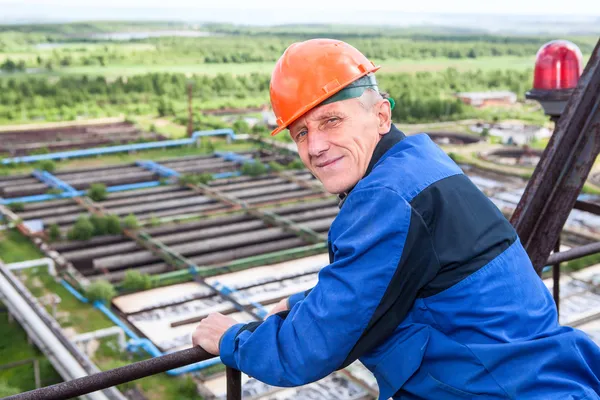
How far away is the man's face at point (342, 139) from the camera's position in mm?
1350

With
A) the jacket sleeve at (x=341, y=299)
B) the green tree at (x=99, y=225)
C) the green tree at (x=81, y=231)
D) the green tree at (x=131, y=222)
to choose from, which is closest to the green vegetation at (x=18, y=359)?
the green tree at (x=81, y=231)

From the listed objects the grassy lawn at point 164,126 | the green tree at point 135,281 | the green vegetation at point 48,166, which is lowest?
the grassy lawn at point 164,126

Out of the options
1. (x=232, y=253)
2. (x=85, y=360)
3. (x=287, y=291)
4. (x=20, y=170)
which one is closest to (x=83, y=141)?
(x=20, y=170)

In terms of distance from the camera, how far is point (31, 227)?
23078mm

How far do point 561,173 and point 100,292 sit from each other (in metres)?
15.7

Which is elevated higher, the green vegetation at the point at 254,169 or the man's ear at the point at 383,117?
the man's ear at the point at 383,117

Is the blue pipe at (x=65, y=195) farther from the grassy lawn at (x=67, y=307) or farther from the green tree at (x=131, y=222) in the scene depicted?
the grassy lawn at (x=67, y=307)

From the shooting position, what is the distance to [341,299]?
1183 millimetres

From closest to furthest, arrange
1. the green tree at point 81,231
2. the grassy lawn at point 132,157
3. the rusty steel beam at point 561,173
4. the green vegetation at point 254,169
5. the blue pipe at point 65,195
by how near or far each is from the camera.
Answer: the rusty steel beam at point 561,173, the green tree at point 81,231, the blue pipe at point 65,195, the green vegetation at point 254,169, the grassy lawn at point 132,157

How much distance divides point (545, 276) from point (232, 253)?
8345 millimetres

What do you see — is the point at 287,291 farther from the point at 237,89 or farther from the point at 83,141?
the point at 237,89

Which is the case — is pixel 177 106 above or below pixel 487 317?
below

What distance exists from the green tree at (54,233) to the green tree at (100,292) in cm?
559

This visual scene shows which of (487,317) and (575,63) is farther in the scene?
(575,63)
